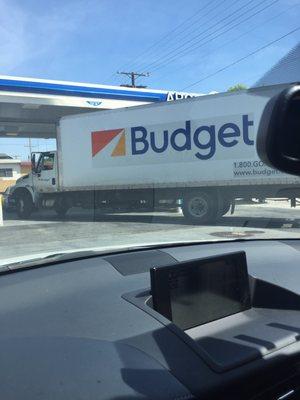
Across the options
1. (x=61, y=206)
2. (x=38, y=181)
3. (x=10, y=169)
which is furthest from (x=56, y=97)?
(x=10, y=169)

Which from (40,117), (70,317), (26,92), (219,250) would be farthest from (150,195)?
(70,317)

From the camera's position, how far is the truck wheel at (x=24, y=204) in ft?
58.7

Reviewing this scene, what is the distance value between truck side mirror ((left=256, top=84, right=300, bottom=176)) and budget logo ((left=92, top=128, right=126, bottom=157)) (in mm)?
17234

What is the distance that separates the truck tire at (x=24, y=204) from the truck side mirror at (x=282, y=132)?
1613cm

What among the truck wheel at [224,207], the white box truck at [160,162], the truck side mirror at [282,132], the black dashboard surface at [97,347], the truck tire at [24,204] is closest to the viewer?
the truck side mirror at [282,132]

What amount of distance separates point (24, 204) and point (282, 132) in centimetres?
1823

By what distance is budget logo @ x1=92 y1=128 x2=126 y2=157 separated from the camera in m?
18.8

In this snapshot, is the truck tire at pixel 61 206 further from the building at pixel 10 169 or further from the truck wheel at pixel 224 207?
the building at pixel 10 169

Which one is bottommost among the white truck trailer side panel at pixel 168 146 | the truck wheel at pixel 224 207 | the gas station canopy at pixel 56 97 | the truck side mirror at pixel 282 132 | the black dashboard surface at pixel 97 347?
the truck wheel at pixel 224 207

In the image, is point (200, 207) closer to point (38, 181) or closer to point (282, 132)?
point (38, 181)

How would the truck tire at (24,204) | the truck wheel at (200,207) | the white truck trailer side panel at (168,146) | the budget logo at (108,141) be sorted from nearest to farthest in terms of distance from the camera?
1. the white truck trailer side panel at (168,146)
2. the truck wheel at (200,207)
3. the truck tire at (24,204)
4. the budget logo at (108,141)

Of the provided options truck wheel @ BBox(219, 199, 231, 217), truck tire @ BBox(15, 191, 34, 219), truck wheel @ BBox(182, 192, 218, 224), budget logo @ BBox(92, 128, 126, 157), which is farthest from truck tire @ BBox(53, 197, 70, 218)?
truck wheel @ BBox(219, 199, 231, 217)

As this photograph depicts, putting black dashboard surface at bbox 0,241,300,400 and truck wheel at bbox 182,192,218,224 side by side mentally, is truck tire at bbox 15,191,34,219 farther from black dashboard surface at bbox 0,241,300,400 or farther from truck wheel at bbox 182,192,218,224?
black dashboard surface at bbox 0,241,300,400

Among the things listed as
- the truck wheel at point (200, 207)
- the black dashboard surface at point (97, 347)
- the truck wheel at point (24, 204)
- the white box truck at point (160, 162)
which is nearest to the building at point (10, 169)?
the white box truck at point (160, 162)
